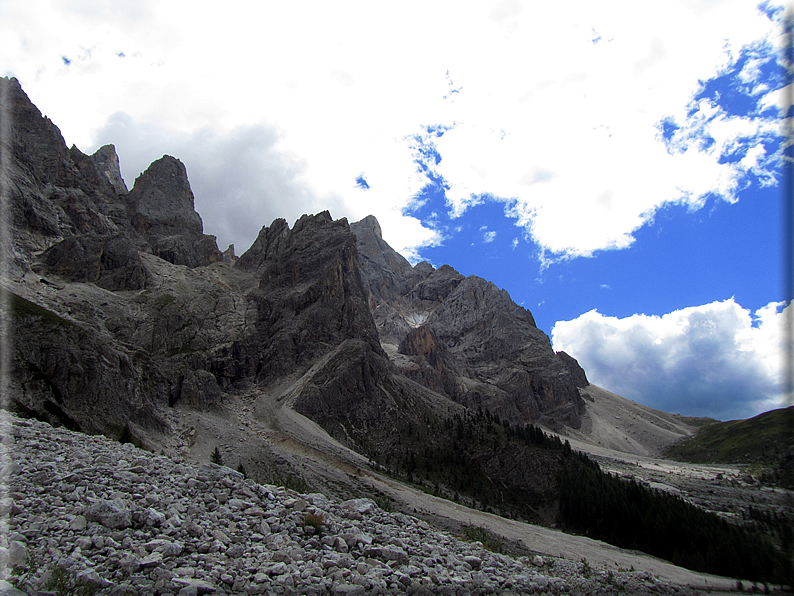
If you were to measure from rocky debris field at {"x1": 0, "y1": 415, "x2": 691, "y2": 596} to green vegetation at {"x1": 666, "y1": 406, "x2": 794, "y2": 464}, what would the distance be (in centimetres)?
14382

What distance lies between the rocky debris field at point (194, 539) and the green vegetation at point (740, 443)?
472 ft

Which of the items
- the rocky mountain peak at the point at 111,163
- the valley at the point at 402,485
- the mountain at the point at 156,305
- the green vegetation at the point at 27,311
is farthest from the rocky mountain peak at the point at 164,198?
the green vegetation at the point at 27,311

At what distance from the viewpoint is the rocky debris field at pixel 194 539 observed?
11.1 meters

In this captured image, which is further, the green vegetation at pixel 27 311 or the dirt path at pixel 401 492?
the green vegetation at pixel 27 311

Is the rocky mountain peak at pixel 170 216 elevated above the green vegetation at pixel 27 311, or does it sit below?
above

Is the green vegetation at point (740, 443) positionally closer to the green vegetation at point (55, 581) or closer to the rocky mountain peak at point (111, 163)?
the green vegetation at point (55, 581)

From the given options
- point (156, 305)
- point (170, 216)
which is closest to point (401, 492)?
point (156, 305)

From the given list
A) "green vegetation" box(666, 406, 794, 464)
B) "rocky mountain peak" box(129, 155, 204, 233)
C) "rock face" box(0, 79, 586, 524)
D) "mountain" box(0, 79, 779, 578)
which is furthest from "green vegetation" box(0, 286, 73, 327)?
"green vegetation" box(666, 406, 794, 464)

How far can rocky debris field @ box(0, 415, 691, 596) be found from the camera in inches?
436

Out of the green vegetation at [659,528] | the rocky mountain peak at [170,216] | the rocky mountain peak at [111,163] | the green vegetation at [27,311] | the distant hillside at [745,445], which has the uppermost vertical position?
the rocky mountain peak at [111,163]

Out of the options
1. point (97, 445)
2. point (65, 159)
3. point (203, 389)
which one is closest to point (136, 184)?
point (65, 159)

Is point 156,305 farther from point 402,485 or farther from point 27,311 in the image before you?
point 402,485

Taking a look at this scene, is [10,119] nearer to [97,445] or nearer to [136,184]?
[136,184]

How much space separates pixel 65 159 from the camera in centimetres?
13325
